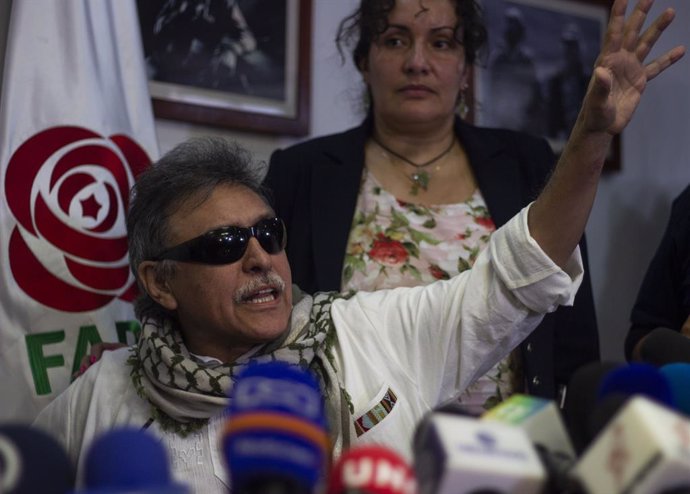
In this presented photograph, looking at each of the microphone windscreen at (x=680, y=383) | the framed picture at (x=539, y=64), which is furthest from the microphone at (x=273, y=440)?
the framed picture at (x=539, y=64)

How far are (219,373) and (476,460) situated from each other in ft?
3.99

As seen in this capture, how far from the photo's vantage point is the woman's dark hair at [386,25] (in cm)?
260

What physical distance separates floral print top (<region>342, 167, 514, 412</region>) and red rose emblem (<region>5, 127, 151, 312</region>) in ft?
2.25

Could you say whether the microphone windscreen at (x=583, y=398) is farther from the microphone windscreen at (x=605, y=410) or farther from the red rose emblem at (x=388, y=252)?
the red rose emblem at (x=388, y=252)

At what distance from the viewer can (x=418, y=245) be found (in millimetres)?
2420

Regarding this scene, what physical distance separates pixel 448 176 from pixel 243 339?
83 centimetres

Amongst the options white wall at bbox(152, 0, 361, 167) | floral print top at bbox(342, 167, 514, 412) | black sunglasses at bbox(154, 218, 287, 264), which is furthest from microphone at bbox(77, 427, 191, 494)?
white wall at bbox(152, 0, 361, 167)

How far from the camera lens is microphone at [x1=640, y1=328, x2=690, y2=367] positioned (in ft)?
4.08

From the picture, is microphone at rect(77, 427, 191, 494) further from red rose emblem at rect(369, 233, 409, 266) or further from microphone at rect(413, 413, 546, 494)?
red rose emblem at rect(369, 233, 409, 266)

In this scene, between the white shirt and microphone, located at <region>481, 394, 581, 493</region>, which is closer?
microphone, located at <region>481, 394, 581, 493</region>

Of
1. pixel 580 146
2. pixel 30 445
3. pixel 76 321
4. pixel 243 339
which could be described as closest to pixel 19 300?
pixel 76 321

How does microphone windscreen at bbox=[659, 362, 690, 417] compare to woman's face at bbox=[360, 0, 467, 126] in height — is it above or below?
above

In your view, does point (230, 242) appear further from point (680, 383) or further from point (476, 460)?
point (476, 460)

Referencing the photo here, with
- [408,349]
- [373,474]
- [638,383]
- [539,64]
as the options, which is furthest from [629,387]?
[539,64]
